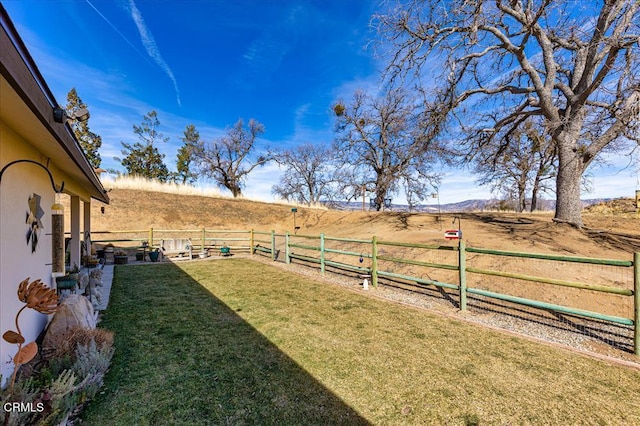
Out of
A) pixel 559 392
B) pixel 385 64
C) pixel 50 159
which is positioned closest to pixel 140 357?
pixel 50 159

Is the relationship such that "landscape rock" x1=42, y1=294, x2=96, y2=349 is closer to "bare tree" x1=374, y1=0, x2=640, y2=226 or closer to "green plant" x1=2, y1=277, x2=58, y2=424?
"green plant" x1=2, y1=277, x2=58, y2=424

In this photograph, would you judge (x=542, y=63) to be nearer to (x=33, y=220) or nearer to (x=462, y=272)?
(x=462, y=272)

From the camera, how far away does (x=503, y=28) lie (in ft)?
28.2

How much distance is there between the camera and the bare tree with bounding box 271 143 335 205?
130ft

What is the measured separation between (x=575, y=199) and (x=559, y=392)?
7773 millimetres

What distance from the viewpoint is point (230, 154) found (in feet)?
109

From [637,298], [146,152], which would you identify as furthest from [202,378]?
[146,152]

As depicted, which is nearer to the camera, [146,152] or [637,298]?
[637,298]

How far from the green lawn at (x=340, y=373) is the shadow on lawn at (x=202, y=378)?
13mm

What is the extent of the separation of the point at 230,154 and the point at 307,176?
39.2ft

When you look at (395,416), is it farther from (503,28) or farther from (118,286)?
(503,28)

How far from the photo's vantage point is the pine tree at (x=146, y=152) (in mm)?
31359

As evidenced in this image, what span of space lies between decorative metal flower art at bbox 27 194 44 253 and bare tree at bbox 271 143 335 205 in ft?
116
